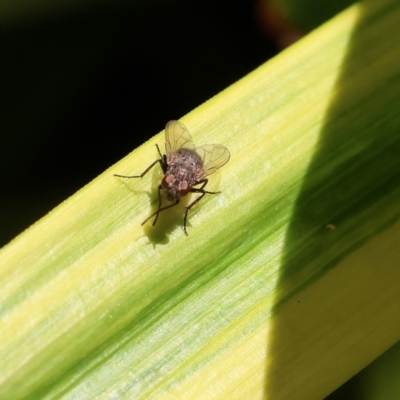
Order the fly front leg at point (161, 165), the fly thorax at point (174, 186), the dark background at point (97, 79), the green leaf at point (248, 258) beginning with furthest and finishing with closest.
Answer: the dark background at point (97, 79)
the fly thorax at point (174, 186)
the fly front leg at point (161, 165)
the green leaf at point (248, 258)

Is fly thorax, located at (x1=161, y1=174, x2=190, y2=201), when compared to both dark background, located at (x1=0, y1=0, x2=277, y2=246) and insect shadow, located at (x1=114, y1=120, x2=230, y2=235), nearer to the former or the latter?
insect shadow, located at (x1=114, y1=120, x2=230, y2=235)

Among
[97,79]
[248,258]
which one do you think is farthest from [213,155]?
[97,79]

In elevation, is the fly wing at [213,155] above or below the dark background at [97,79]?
below

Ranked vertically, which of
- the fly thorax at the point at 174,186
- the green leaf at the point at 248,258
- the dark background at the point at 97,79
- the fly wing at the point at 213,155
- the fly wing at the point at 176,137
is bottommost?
the green leaf at the point at 248,258

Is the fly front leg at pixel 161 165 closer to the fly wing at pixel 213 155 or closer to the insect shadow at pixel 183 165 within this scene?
the insect shadow at pixel 183 165

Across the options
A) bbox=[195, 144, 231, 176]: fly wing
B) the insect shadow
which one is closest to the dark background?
the insect shadow

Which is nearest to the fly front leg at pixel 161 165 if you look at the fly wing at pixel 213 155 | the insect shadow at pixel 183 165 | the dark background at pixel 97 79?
the insect shadow at pixel 183 165
